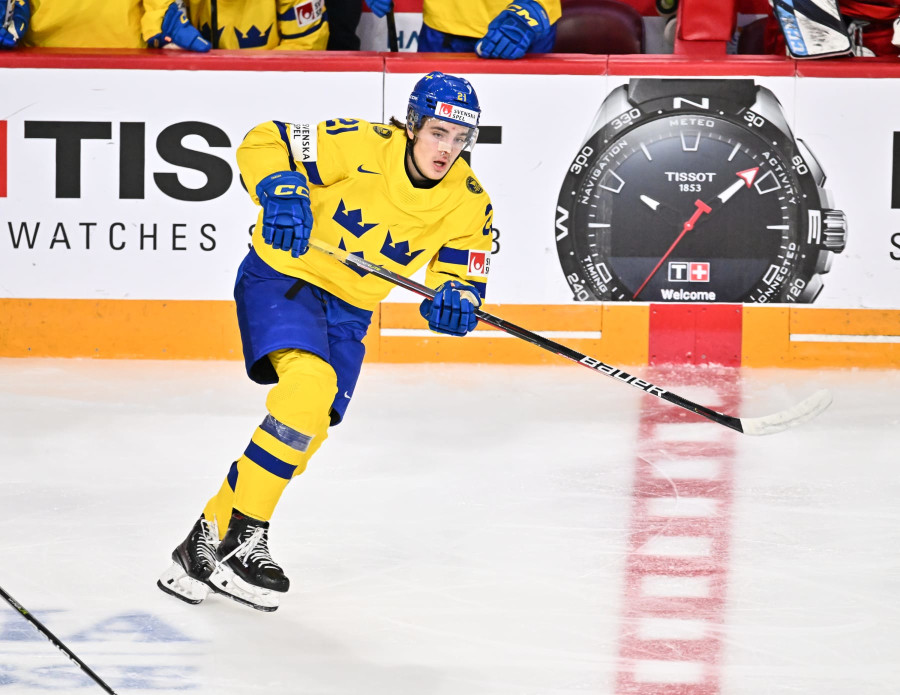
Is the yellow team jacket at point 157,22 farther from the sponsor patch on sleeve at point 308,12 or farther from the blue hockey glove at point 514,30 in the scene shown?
the blue hockey glove at point 514,30

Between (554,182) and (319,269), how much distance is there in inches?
115

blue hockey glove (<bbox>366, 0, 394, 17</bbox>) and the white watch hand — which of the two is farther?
blue hockey glove (<bbox>366, 0, 394, 17</bbox>)

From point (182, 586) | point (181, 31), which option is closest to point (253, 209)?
point (181, 31)

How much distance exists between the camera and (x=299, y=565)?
10.9 ft

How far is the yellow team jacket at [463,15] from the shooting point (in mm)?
6176

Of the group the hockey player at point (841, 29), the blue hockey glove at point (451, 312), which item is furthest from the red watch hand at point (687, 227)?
the blue hockey glove at point (451, 312)

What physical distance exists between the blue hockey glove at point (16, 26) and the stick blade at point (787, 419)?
394 centimetres

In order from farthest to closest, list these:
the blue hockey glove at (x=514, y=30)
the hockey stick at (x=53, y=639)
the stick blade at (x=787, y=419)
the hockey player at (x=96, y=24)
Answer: the hockey player at (x=96, y=24)
the blue hockey glove at (x=514, y=30)
the stick blade at (x=787, y=419)
the hockey stick at (x=53, y=639)

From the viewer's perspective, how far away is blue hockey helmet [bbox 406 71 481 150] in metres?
3.14

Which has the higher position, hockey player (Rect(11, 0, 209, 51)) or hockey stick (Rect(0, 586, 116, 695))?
hockey player (Rect(11, 0, 209, 51))

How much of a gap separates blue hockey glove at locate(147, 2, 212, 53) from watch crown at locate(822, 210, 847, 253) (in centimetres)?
292

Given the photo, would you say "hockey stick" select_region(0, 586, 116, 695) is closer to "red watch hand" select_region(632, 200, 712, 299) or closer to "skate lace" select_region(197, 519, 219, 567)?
"skate lace" select_region(197, 519, 219, 567)

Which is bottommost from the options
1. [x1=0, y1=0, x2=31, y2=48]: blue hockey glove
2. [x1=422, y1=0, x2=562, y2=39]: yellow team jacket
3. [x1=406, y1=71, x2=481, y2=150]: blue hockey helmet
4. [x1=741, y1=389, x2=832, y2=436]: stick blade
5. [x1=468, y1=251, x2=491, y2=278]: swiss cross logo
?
[x1=741, y1=389, x2=832, y2=436]: stick blade

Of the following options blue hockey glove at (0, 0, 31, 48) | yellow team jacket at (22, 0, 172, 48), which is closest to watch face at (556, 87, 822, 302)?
yellow team jacket at (22, 0, 172, 48)
